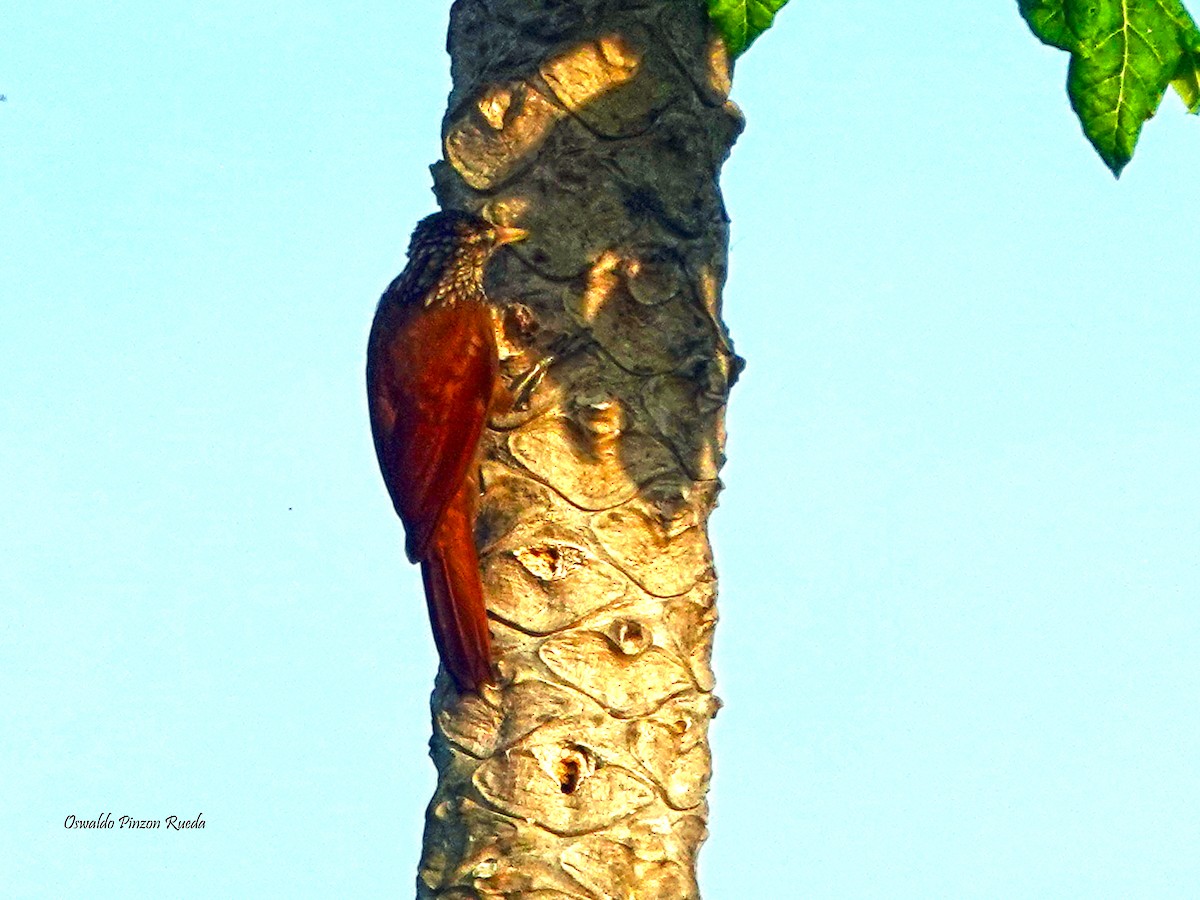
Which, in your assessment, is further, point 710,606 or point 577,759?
point 710,606

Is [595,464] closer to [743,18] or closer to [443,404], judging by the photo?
[443,404]

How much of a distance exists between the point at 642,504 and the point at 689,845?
0.73m

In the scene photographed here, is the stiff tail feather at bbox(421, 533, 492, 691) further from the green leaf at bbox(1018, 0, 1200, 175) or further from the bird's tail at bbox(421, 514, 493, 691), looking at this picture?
the green leaf at bbox(1018, 0, 1200, 175)

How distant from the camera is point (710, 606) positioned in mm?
3518

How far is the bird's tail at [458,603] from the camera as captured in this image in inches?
135

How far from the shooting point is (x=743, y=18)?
334 centimetres

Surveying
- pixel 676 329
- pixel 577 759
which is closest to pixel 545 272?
pixel 676 329

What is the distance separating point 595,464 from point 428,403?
37.2 inches

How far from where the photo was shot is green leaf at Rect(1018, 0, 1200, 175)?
3.08 m

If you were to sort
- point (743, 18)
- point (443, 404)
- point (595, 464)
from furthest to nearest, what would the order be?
point (443, 404)
point (595, 464)
point (743, 18)

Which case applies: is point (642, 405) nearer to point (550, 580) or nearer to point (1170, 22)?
point (550, 580)

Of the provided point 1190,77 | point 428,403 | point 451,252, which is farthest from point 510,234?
point 1190,77

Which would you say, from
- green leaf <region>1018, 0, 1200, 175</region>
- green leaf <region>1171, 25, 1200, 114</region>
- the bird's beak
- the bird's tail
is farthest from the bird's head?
green leaf <region>1171, 25, 1200, 114</region>

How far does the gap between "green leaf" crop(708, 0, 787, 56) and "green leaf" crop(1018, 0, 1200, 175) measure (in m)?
0.52
